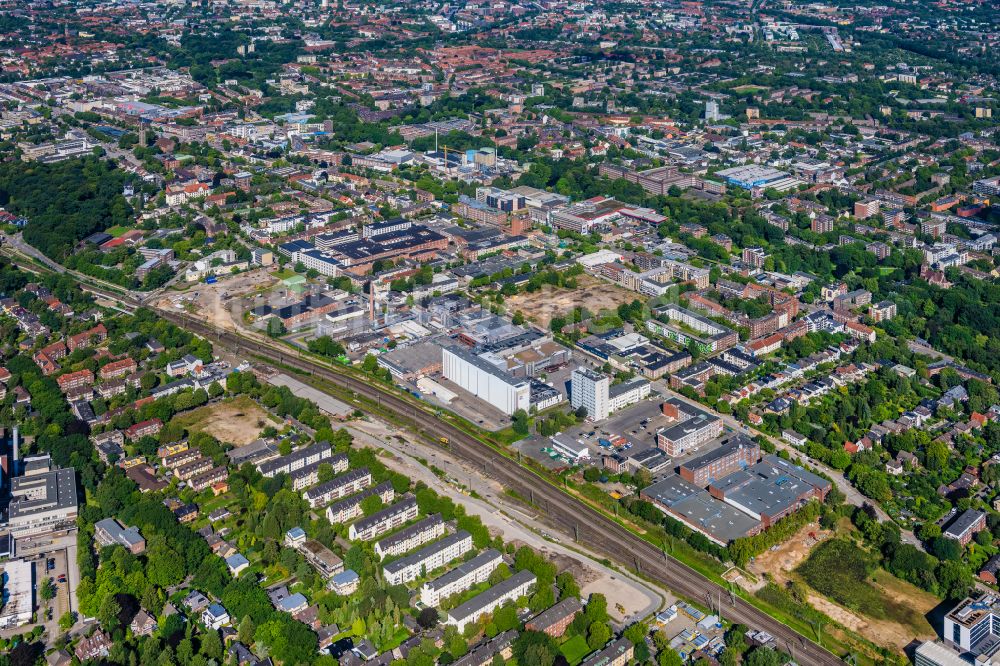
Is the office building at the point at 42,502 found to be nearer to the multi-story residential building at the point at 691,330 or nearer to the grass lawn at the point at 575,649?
the grass lawn at the point at 575,649

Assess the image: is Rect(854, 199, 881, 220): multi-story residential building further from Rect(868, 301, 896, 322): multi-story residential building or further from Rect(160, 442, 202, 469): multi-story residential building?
Rect(160, 442, 202, 469): multi-story residential building

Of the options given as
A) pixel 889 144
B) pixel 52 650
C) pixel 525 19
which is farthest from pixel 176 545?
pixel 525 19

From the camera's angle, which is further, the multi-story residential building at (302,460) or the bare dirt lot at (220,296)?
the bare dirt lot at (220,296)

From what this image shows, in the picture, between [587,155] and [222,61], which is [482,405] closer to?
[587,155]

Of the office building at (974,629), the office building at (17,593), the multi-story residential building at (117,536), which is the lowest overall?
the office building at (17,593)

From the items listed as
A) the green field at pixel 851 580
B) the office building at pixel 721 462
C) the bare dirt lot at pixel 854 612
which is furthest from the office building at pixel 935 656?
the office building at pixel 721 462

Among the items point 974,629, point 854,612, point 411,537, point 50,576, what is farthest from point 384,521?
point 974,629
